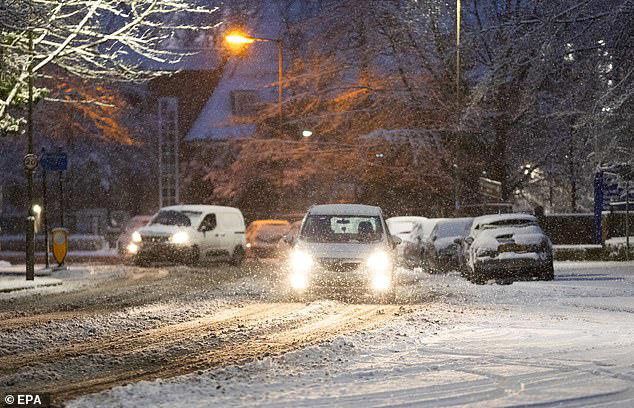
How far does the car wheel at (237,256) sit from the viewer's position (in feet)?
108

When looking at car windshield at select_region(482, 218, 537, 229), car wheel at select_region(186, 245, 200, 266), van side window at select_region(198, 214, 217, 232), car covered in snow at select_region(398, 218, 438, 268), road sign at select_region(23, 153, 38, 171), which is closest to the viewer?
road sign at select_region(23, 153, 38, 171)

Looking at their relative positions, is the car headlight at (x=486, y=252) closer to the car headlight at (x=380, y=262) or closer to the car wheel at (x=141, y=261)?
the car headlight at (x=380, y=262)

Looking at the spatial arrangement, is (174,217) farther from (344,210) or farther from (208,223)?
(344,210)

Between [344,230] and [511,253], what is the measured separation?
4.91m

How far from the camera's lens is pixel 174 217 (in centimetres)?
3161

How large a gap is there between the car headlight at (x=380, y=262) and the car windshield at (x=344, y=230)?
0.72 m

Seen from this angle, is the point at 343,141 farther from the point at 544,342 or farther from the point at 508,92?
the point at 544,342

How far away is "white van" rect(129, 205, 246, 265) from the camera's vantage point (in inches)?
1181

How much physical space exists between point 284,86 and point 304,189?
28.8 feet

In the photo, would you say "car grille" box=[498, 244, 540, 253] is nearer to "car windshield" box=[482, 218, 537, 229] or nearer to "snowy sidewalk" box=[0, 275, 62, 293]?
"car windshield" box=[482, 218, 537, 229]

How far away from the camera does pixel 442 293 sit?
67.7 feet

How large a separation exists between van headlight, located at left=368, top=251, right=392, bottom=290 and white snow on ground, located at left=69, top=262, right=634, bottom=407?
8.51 feet

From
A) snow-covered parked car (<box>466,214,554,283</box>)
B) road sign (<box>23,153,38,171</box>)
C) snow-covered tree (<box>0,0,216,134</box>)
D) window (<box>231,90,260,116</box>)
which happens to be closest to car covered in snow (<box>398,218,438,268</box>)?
snow-covered parked car (<box>466,214,554,283</box>)

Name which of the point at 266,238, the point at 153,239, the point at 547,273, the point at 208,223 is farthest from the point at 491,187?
the point at 153,239
